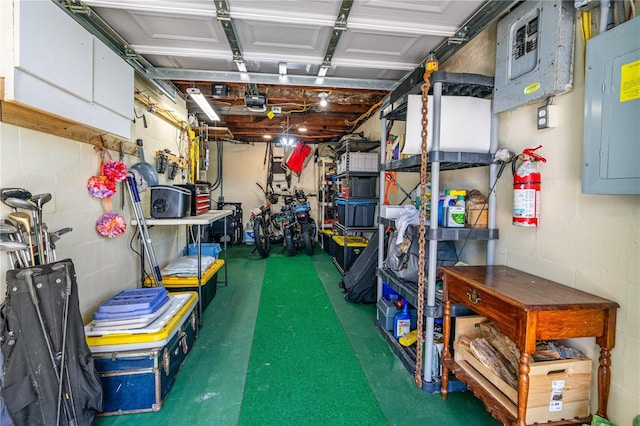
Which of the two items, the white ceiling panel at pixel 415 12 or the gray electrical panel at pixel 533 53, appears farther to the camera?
the white ceiling panel at pixel 415 12

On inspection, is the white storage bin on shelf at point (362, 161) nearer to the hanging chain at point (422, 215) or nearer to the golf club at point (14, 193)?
the hanging chain at point (422, 215)

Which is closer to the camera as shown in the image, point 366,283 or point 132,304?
point 132,304

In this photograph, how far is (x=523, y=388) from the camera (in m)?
1.18

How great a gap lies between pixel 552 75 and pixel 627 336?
3.88 feet

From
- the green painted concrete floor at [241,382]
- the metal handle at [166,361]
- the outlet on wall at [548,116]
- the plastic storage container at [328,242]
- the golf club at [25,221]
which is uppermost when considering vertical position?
the outlet on wall at [548,116]

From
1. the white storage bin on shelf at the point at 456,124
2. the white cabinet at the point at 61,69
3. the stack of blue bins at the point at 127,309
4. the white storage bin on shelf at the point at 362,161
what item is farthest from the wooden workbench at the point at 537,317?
the white storage bin on shelf at the point at 362,161

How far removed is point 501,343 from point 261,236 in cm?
438

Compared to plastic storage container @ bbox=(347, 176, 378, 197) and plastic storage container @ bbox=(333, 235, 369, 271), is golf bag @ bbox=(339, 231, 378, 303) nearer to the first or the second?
plastic storage container @ bbox=(333, 235, 369, 271)

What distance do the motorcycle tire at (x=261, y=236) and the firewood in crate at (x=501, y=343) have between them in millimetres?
4040

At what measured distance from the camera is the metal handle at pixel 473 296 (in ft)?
4.69

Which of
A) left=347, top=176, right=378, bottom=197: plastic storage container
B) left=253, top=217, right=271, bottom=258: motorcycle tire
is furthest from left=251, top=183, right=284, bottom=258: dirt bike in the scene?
left=347, top=176, right=378, bottom=197: plastic storage container

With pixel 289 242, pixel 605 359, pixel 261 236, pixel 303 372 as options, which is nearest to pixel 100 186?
pixel 303 372

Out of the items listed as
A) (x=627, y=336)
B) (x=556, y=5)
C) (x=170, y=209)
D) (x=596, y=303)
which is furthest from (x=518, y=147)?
(x=170, y=209)

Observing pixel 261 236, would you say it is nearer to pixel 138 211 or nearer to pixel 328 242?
pixel 328 242
